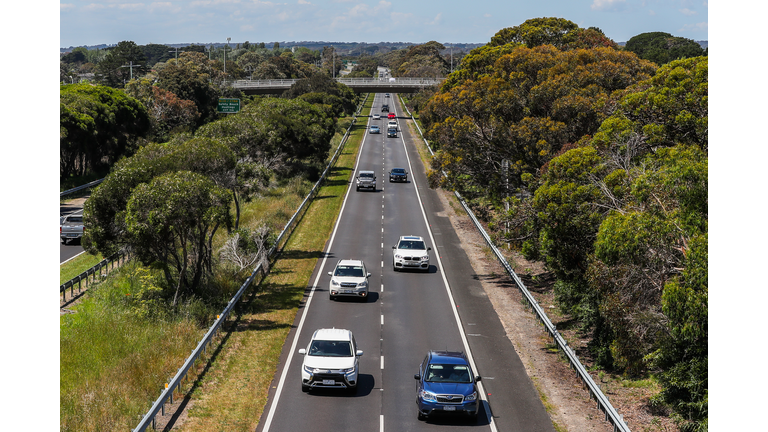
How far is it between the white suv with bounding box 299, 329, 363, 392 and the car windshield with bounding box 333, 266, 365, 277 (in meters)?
9.06

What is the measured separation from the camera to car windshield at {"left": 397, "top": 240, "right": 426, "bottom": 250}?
116ft

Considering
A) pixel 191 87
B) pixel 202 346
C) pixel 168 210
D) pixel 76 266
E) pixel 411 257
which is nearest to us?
pixel 202 346

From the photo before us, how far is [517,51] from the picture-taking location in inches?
1464

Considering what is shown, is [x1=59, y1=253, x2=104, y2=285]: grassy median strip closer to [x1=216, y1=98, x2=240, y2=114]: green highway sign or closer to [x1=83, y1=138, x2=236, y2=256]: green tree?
[x1=83, y1=138, x2=236, y2=256]: green tree

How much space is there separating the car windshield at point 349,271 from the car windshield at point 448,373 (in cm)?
1130

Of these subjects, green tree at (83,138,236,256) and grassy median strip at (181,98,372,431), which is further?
green tree at (83,138,236,256)

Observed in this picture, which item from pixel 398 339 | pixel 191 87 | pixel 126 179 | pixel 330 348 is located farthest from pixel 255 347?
pixel 191 87

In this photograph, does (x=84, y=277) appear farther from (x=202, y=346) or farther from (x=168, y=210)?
(x=202, y=346)

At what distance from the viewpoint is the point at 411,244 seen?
3547 centimetres

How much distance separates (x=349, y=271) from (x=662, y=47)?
145347 millimetres

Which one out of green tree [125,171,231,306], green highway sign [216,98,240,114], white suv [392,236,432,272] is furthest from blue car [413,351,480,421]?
green highway sign [216,98,240,114]

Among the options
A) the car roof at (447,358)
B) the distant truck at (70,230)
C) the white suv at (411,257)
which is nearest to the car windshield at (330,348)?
the car roof at (447,358)

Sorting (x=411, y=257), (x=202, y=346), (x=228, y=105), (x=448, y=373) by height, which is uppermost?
(x=228, y=105)

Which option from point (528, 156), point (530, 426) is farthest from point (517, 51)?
point (530, 426)
